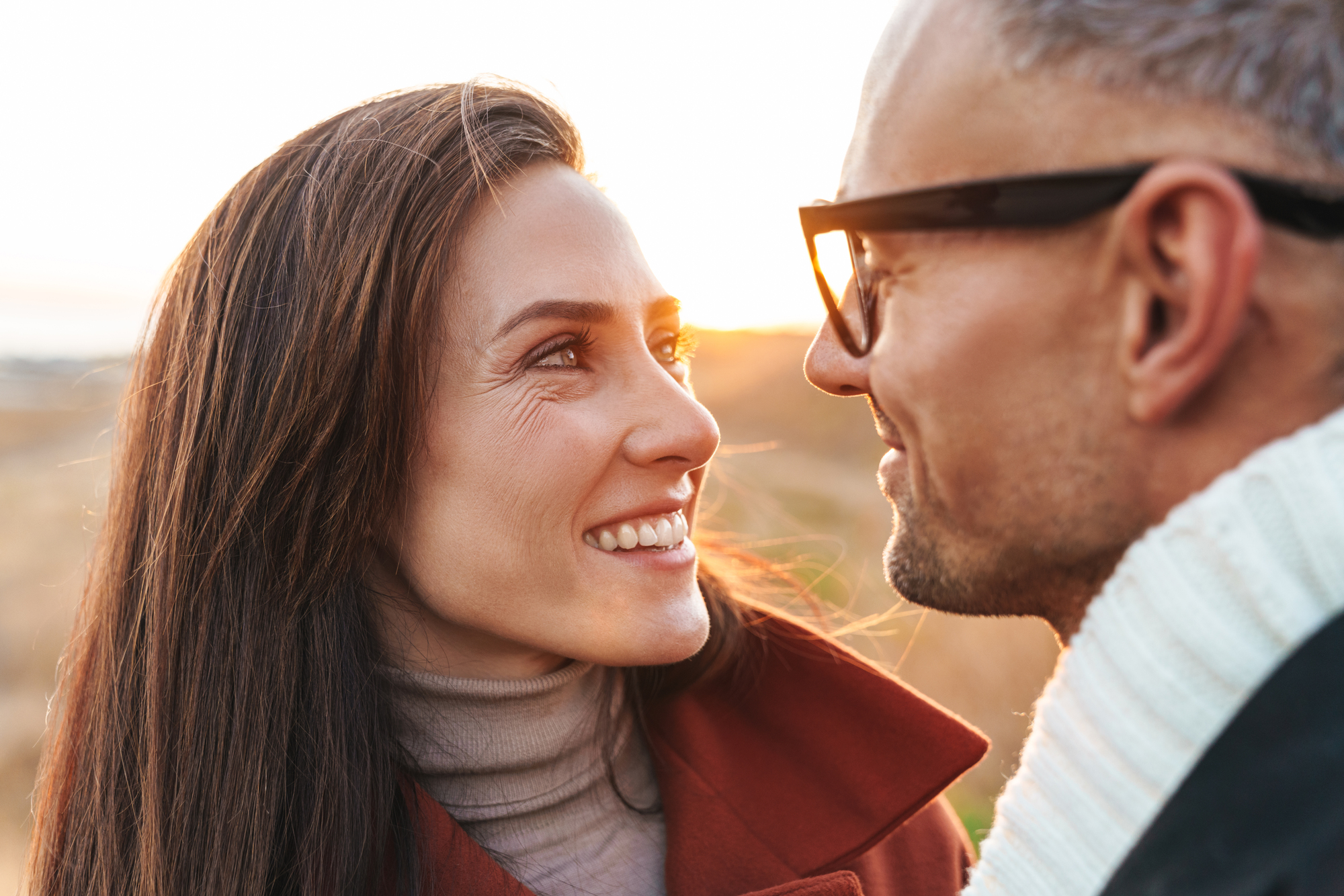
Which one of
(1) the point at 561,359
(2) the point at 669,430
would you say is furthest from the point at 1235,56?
(1) the point at 561,359

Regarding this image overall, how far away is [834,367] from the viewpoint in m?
1.71

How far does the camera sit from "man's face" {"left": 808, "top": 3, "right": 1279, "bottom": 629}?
4.20ft

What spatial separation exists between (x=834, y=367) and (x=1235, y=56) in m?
0.78

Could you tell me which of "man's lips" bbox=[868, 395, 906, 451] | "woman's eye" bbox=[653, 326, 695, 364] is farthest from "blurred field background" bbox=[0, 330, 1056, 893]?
"man's lips" bbox=[868, 395, 906, 451]

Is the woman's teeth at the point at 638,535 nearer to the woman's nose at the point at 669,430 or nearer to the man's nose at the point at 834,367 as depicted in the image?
the woman's nose at the point at 669,430

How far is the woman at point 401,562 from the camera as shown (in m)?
1.78

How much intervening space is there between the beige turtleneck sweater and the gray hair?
162cm

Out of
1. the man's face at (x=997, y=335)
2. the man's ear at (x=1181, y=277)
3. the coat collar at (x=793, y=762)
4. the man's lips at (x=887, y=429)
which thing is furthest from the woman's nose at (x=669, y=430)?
the man's ear at (x=1181, y=277)

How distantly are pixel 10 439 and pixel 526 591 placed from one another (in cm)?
1207

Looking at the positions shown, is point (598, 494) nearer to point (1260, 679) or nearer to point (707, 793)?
point (707, 793)

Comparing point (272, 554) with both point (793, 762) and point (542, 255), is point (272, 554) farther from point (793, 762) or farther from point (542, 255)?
point (793, 762)

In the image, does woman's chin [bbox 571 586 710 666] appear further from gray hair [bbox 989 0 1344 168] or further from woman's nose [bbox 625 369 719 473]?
gray hair [bbox 989 0 1344 168]

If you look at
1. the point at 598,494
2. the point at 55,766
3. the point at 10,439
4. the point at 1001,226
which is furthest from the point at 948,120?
the point at 10,439

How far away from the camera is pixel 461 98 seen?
2121 millimetres
